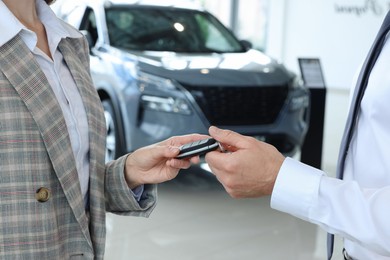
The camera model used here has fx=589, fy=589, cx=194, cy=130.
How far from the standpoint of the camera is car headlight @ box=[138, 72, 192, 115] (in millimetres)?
4363

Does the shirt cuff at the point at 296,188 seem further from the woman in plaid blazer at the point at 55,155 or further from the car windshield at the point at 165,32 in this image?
the car windshield at the point at 165,32

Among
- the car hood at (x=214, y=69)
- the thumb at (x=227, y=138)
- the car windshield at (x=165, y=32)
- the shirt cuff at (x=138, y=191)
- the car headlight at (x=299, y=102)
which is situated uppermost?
the thumb at (x=227, y=138)

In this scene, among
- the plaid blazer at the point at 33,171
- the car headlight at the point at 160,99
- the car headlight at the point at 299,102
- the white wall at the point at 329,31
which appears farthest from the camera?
the white wall at the point at 329,31

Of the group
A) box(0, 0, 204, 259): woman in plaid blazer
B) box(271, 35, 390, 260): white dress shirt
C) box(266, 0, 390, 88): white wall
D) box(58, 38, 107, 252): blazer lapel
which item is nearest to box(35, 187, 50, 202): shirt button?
box(0, 0, 204, 259): woman in plaid blazer

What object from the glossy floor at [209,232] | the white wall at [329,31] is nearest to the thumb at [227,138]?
the glossy floor at [209,232]

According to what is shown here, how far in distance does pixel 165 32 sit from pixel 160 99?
1.03m

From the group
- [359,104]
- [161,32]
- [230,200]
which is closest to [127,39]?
[161,32]

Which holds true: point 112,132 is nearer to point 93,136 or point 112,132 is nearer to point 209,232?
point 209,232

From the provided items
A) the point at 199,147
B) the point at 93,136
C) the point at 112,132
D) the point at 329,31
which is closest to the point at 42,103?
the point at 93,136

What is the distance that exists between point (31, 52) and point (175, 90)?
3138mm

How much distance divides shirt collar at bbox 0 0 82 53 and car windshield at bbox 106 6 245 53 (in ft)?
11.4

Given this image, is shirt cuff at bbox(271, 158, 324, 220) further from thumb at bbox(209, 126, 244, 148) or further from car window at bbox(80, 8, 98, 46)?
car window at bbox(80, 8, 98, 46)

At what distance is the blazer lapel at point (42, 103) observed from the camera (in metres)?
1.15

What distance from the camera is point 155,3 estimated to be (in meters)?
5.43
